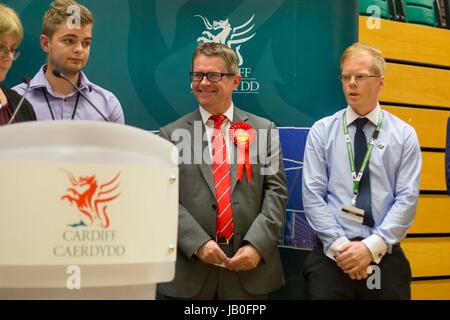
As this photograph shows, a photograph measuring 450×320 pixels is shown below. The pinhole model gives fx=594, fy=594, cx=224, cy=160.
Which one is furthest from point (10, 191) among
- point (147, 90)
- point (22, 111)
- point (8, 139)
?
point (147, 90)

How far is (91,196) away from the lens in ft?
3.87

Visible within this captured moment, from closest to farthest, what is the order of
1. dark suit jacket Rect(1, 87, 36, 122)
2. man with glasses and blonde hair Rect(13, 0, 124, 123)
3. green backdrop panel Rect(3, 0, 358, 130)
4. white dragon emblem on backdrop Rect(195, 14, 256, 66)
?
dark suit jacket Rect(1, 87, 36, 122) → man with glasses and blonde hair Rect(13, 0, 124, 123) → green backdrop panel Rect(3, 0, 358, 130) → white dragon emblem on backdrop Rect(195, 14, 256, 66)

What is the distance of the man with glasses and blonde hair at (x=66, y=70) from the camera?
7.46 feet

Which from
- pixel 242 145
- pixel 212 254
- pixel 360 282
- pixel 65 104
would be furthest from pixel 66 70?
pixel 360 282

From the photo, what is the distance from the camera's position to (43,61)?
277cm

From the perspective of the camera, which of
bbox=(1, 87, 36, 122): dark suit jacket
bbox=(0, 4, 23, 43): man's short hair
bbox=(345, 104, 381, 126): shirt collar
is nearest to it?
bbox=(0, 4, 23, 43): man's short hair

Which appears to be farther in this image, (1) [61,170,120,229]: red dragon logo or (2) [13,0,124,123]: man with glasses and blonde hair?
(2) [13,0,124,123]: man with glasses and blonde hair

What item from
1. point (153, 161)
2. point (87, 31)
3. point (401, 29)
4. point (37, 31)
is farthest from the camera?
point (401, 29)

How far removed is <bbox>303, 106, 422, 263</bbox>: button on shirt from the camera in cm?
252

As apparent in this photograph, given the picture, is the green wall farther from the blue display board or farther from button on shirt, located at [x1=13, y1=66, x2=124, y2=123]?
button on shirt, located at [x1=13, y1=66, x2=124, y2=123]

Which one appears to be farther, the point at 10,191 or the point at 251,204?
the point at 251,204

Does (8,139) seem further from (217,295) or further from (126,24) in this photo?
(126,24)

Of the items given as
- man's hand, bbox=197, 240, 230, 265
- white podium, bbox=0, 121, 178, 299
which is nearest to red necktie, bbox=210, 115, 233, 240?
man's hand, bbox=197, 240, 230, 265

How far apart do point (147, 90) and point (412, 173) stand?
1.33 m
